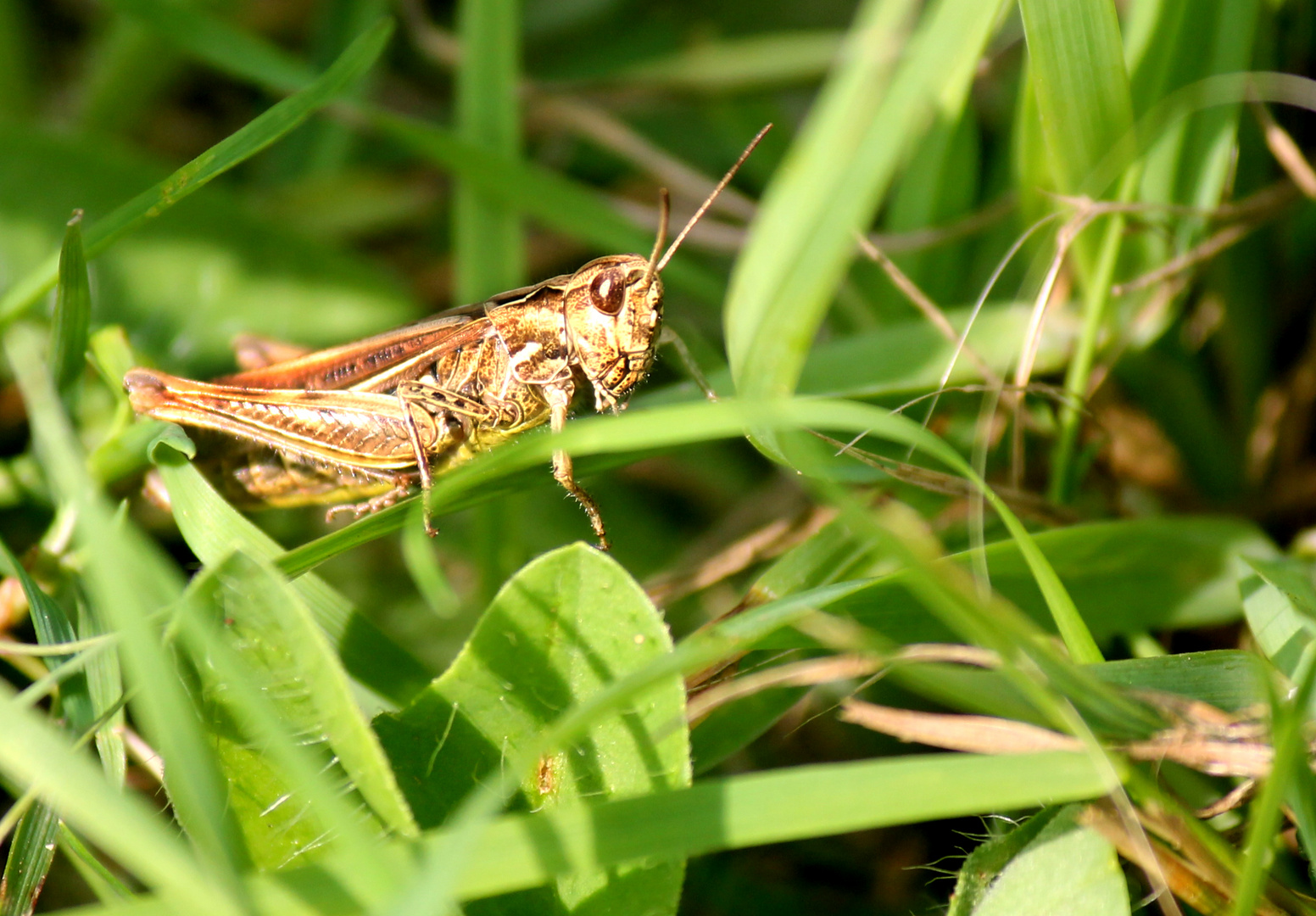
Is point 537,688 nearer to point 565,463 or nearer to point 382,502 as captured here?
point 565,463

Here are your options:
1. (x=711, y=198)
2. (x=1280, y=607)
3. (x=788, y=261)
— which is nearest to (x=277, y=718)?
(x=788, y=261)

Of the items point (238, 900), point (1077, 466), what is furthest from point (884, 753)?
point (238, 900)

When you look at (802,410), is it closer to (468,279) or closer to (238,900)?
(238,900)

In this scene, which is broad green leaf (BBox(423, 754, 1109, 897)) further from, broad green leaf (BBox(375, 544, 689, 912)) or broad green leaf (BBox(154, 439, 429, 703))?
broad green leaf (BBox(154, 439, 429, 703))

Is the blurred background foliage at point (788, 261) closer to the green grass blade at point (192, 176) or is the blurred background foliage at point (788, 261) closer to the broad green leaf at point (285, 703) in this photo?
the green grass blade at point (192, 176)

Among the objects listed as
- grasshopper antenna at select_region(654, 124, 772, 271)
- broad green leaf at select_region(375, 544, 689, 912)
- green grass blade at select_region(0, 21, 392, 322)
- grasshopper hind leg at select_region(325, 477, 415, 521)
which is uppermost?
green grass blade at select_region(0, 21, 392, 322)

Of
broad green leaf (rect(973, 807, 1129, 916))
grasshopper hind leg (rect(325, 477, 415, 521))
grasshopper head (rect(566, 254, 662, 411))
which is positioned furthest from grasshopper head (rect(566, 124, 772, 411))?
broad green leaf (rect(973, 807, 1129, 916))

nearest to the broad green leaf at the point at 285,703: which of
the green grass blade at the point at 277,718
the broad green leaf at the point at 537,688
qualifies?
the green grass blade at the point at 277,718
